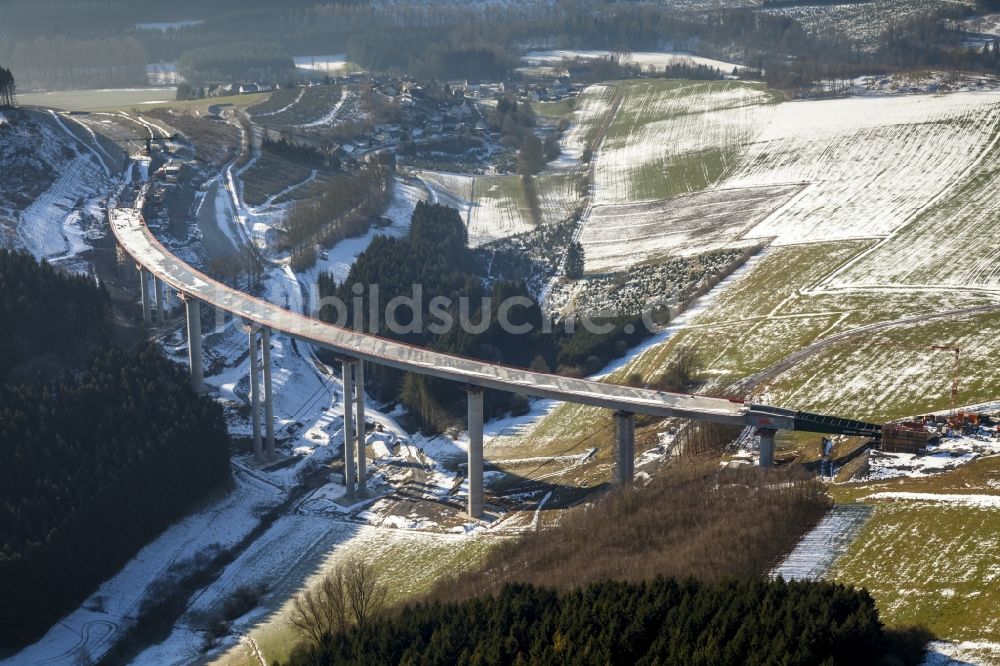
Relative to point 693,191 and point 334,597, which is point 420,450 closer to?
point 334,597

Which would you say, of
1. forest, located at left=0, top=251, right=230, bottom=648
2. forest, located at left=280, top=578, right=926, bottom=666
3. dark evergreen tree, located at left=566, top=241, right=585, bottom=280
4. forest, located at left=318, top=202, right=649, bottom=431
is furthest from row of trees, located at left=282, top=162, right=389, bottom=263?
forest, located at left=280, top=578, right=926, bottom=666

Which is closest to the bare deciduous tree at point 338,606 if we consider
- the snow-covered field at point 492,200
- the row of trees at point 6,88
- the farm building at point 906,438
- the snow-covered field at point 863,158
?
the farm building at point 906,438

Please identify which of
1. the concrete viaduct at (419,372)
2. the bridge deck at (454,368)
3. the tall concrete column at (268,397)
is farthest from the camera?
the tall concrete column at (268,397)

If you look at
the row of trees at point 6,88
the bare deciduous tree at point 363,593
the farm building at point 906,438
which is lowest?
the bare deciduous tree at point 363,593

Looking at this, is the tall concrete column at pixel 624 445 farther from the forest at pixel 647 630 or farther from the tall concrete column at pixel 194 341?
the tall concrete column at pixel 194 341

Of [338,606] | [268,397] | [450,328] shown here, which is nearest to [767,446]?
[338,606]

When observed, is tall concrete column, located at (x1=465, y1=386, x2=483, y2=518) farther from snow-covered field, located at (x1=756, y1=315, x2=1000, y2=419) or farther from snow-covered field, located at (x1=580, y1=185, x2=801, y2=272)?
snow-covered field, located at (x1=580, y1=185, x2=801, y2=272)
